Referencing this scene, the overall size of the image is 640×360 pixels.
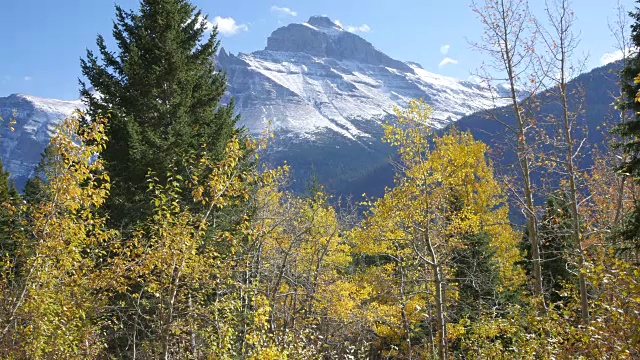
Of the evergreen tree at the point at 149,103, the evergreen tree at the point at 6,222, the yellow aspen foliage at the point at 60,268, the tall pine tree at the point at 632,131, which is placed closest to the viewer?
the yellow aspen foliage at the point at 60,268

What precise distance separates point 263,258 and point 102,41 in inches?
371

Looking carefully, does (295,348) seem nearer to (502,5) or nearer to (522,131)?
(522,131)

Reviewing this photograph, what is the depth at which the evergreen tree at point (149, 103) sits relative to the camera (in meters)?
12.2

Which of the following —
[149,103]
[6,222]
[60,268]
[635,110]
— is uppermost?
[149,103]

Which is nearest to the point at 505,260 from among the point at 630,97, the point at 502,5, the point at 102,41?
the point at 630,97

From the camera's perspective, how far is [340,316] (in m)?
Result: 15.4

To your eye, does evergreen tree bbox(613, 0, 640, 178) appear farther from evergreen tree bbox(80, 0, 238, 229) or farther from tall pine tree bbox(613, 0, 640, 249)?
evergreen tree bbox(80, 0, 238, 229)

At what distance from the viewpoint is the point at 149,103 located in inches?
516

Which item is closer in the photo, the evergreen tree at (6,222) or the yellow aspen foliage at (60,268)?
the yellow aspen foliage at (60,268)

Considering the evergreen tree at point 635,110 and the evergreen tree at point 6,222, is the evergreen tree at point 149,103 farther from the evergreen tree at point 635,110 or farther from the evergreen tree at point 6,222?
the evergreen tree at point 635,110

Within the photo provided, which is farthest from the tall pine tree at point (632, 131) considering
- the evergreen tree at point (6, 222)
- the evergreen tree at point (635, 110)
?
the evergreen tree at point (6, 222)

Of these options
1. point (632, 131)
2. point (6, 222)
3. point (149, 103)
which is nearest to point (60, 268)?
point (149, 103)

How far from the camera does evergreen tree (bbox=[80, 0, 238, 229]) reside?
12.2 metres

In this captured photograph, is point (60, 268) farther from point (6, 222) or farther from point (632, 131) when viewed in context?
point (6, 222)
